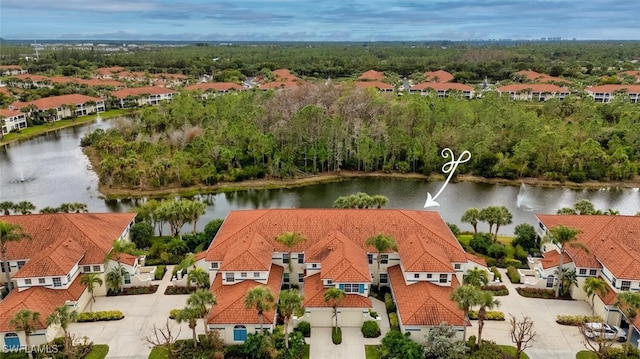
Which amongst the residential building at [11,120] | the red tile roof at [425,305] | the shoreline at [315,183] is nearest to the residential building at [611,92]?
the shoreline at [315,183]

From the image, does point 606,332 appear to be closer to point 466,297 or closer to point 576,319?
point 576,319

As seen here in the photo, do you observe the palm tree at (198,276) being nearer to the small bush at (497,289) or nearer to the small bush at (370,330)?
the small bush at (370,330)

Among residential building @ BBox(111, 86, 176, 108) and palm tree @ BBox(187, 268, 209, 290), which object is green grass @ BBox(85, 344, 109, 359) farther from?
residential building @ BBox(111, 86, 176, 108)

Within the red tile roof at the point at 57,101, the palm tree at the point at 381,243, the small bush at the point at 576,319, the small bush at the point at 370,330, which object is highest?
the red tile roof at the point at 57,101

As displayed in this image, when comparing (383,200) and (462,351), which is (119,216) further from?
(462,351)

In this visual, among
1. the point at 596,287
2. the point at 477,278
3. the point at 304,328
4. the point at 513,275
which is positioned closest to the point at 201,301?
the point at 304,328

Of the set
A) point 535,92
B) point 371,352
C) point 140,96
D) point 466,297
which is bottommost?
point 371,352
